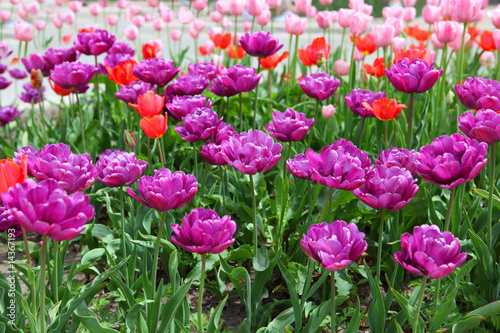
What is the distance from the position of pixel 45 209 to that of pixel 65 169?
0.31 meters

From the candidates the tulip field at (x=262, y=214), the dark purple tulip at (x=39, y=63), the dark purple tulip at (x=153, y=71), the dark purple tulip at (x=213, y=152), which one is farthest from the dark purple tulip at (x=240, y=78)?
the dark purple tulip at (x=39, y=63)

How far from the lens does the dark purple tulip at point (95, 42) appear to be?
2656 millimetres

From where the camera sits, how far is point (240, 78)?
2047 mm

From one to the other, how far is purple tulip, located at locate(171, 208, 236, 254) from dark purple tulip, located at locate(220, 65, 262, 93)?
920 mm

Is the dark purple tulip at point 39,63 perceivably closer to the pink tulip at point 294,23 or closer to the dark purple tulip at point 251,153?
the pink tulip at point 294,23

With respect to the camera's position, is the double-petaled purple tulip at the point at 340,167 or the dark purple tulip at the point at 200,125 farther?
the dark purple tulip at the point at 200,125

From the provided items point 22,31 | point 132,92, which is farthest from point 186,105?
point 22,31

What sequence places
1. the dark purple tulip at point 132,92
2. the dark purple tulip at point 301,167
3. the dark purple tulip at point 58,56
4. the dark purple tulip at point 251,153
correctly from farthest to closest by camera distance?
the dark purple tulip at point 58,56 → the dark purple tulip at point 132,92 → the dark purple tulip at point 301,167 → the dark purple tulip at point 251,153

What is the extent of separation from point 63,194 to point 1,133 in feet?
9.63

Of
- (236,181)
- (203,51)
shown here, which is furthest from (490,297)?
(203,51)

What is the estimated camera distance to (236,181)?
88.7 inches

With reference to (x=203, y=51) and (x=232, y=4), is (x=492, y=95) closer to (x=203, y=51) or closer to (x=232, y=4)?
(x=232, y=4)

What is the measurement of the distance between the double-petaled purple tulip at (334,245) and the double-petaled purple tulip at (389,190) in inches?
5.5

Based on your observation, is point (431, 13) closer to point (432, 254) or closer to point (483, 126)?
point (483, 126)
